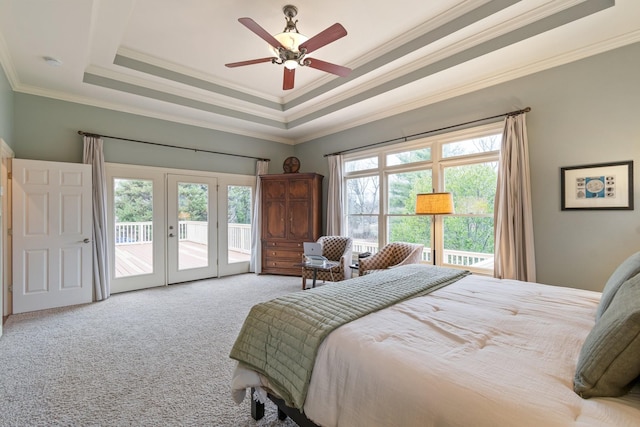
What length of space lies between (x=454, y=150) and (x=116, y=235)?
5275mm

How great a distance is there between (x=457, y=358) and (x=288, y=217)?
474 centimetres

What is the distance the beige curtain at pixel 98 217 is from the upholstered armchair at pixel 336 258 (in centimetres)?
295

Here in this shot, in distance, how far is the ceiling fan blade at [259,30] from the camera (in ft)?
7.38

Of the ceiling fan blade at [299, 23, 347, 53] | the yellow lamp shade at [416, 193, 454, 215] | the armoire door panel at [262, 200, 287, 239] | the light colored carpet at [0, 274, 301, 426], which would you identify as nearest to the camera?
the light colored carpet at [0, 274, 301, 426]

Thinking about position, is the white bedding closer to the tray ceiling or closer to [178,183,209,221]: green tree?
the tray ceiling

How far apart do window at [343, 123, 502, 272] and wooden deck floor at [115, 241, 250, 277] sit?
114 inches

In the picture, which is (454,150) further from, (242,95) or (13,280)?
(13,280)

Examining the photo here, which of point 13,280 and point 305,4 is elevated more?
point 305,4

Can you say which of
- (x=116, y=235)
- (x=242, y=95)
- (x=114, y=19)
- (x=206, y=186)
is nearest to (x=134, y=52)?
(x=114, y=19)

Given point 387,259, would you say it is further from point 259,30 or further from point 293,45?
point 259,30

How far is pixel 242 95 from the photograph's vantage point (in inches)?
188

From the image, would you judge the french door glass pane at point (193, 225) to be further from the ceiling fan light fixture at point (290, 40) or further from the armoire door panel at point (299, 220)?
the ceiling fan light fixture at point (290, 40)

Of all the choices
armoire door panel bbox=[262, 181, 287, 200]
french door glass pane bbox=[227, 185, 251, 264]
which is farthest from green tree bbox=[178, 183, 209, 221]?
armoire door panel bbox=[262, 181, 287, 200]

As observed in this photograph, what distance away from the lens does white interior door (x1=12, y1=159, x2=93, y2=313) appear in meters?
3.61
